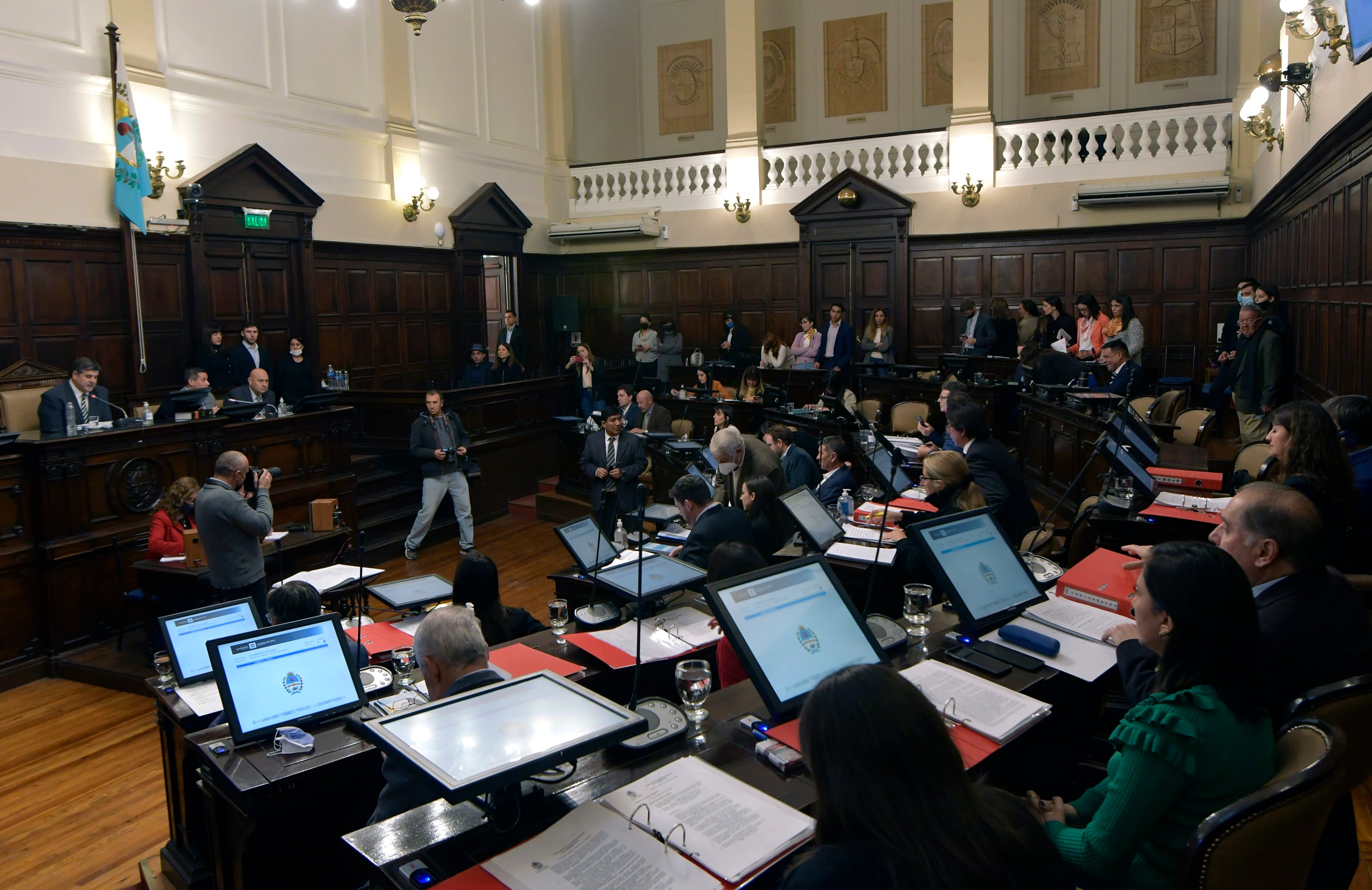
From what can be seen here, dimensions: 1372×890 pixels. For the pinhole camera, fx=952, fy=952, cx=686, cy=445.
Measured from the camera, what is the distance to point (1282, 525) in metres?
2.35

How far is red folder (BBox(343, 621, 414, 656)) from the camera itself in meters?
3.49

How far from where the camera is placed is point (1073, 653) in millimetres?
2703

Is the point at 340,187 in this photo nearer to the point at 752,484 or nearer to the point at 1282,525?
the point at 752,484

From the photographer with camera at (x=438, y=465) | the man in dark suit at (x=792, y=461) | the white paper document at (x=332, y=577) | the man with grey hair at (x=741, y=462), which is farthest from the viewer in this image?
the photographer with camera at (x=438, y=465)

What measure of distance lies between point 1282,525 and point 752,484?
2.60 m

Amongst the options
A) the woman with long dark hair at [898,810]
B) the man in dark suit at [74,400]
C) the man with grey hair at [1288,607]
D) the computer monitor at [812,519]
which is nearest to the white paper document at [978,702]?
the man with grey hair at [1288,607]

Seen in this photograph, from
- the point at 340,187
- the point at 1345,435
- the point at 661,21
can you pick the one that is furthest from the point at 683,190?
the point at 1345,435

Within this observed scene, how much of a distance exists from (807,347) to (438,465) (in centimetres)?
466

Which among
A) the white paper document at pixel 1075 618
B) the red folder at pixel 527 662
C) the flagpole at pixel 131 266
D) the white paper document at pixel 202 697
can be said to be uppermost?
the flagpole at pixel 131 266

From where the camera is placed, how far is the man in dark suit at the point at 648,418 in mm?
9078

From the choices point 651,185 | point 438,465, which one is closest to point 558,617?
point 438,465

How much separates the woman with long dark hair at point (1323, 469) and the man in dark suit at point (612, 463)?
5407mm

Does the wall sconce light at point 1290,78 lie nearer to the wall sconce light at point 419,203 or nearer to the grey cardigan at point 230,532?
the grey cardigan at point 230,532

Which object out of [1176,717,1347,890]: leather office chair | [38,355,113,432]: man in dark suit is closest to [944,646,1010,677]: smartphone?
[1176,717,1347,890]: leather office chair
